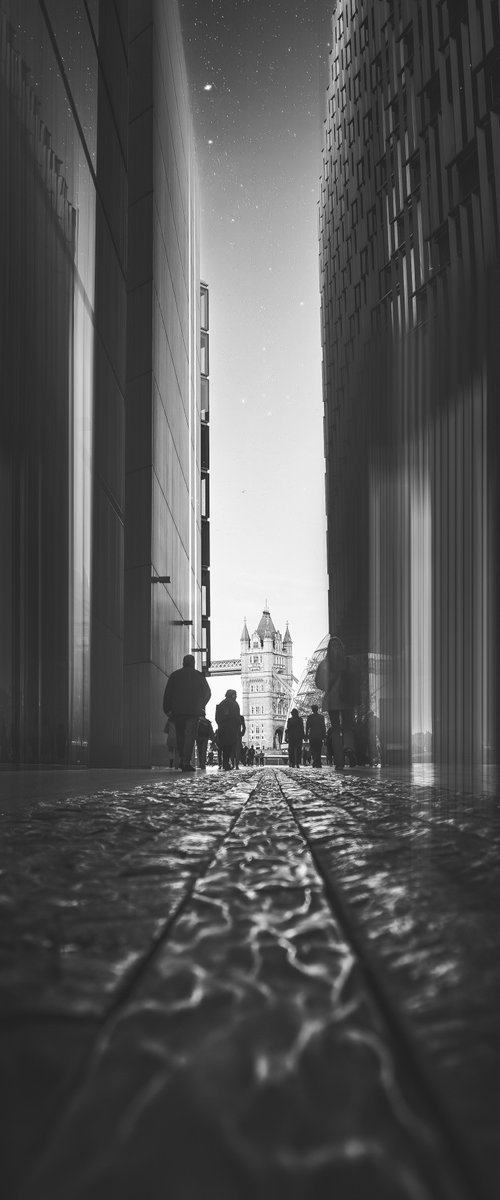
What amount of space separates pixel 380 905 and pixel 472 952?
0.36 metres

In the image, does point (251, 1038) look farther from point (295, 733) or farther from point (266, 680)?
point (266, 680)

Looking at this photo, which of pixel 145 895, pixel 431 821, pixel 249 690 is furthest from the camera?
pixel 249 690

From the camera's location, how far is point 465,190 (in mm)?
14453

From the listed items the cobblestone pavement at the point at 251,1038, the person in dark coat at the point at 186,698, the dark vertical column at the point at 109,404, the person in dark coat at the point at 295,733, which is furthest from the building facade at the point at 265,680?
the cobblestone pavement at the point at 251,1038

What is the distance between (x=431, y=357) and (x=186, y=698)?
6931 millimetres

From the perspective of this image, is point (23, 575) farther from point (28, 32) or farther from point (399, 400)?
point (399, 400)

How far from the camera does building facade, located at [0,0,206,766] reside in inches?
405

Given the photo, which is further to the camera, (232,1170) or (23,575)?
(23,575)

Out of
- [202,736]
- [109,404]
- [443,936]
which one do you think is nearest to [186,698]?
[109,404]

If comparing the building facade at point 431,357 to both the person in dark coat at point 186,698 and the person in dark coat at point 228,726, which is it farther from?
the person in dark coat at point 186,698

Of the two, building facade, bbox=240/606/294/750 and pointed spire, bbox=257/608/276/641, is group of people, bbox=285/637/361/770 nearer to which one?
building facade, bbox=240/606/294/750

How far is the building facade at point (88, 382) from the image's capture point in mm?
10281

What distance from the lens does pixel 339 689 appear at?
13.5 m

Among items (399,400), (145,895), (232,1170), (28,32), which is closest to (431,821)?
(145,895)
